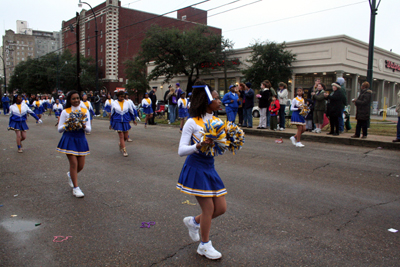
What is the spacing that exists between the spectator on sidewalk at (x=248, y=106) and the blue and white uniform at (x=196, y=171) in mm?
10916

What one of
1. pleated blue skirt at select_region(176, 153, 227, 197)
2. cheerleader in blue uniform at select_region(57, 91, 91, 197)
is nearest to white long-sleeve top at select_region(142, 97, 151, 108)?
cheerleader in blue uniform at select_region(57, 91, 91, 197)

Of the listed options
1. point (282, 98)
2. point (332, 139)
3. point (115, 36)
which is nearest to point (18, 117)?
point (282, 98)

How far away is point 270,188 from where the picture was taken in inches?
219

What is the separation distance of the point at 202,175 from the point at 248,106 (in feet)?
37.3

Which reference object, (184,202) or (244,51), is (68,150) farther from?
(244,51)

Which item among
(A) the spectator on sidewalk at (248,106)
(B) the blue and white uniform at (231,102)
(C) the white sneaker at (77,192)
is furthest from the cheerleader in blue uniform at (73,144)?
(A) the spectator on sidewalk at (248,106)

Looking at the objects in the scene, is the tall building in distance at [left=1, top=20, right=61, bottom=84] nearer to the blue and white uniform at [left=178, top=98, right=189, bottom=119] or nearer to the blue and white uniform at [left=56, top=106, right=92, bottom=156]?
the blue and white uniform at [left=178, top=98, right=189, bottom=119]

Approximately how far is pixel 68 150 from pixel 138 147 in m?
4.94

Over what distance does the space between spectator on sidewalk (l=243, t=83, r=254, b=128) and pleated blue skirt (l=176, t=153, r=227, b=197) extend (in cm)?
1100

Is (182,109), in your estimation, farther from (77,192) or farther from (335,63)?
(335,63)

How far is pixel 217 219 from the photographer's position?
164 inches

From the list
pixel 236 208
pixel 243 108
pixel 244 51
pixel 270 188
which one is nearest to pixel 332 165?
pixel 270 188

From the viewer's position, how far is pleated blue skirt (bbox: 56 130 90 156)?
5309 millimetres

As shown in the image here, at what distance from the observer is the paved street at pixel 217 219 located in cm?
323
